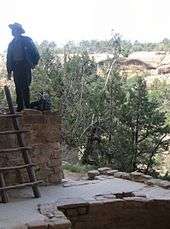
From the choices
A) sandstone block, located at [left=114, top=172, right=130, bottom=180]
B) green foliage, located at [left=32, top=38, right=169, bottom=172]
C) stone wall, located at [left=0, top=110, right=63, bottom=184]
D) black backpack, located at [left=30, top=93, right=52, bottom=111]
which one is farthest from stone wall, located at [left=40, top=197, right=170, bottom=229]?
green foliage, located at [left=32, top=38, right=169, bottom=172]

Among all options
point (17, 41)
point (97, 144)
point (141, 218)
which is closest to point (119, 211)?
point (141, 218)

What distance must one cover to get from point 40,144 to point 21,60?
5.21ft

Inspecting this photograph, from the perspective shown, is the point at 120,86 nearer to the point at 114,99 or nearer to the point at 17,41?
the point at 114,99

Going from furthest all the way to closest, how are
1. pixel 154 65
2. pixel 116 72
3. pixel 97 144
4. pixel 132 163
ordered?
pixel 154 65 < pixel 116 72 < pixel 97 144 < pixel 132 163

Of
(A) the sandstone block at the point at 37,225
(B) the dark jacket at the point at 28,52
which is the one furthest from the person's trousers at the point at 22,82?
(A) the sandstone block at the point at 37,225

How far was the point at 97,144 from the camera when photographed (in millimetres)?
16672

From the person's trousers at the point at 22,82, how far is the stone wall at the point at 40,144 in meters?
0.38

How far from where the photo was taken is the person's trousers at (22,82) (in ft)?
29.2

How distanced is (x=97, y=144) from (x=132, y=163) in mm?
2012

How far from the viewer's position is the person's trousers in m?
8.91

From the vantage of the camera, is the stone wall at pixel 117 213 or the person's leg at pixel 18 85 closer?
the stone wall at pixel 117 213

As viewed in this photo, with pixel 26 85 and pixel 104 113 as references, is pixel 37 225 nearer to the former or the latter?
pixel 26 85

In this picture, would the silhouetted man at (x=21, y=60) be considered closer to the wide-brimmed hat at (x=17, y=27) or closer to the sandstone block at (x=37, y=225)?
the wide-brimmed hat at (x=17, y=27)

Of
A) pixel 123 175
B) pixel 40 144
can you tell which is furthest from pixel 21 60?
pixel 123 175
